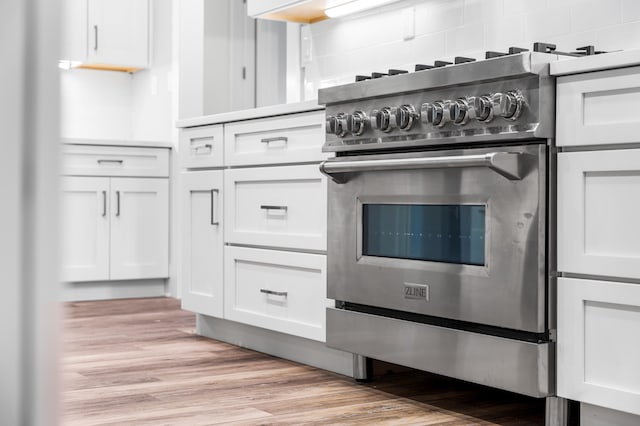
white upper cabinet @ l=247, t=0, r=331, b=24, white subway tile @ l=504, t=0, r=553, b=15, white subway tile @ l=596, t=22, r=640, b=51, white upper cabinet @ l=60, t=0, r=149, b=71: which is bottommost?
white subway tile @ l=596, t=22, r=640, b=51

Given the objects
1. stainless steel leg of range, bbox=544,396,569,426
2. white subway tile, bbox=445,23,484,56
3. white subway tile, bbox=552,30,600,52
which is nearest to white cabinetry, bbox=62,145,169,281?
white subway tile, bbox=445,23,484,56

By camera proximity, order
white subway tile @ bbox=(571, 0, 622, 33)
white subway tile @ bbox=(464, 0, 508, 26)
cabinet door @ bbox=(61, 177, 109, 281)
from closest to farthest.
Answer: white subway tile @ bbox=(571, 0, 622, 33) → white subway tile @ bbox=(464, 0, 508, 26) → cabinet door @ bbox=(61, 177, 109, 281)

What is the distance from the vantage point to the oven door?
6.14 ft

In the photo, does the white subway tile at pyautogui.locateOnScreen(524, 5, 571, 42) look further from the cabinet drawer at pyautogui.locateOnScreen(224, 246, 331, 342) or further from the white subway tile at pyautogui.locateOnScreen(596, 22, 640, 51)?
the cabinet drawer at pyautogui.locateOnScreen(224, 246, 331, 342)

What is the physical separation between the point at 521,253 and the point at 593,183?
0.23 m

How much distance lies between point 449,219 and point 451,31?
1.04m

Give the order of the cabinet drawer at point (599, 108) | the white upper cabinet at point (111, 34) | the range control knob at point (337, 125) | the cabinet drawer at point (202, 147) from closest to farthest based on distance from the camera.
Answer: the cabinet drawer at point (599, 108), the range control knob at point (337, 125), the cabinet drawer at point (202, 147), the white upper cabinet at point (111, 34)

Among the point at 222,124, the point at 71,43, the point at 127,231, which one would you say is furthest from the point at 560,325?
the point at 71,43

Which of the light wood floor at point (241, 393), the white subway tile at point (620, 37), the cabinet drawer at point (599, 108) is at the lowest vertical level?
the light wood floor at point (241, 393)

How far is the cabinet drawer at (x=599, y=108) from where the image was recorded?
1682mm

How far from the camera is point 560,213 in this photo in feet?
6.04

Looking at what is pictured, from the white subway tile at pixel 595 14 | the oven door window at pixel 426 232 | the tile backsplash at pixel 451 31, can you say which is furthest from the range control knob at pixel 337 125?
the white subway tile at pixel 595 14

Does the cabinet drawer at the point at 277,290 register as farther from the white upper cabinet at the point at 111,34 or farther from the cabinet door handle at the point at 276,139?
the white upper cabinet at the point at 111,34

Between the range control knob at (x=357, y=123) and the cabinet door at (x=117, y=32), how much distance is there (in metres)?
3.02
